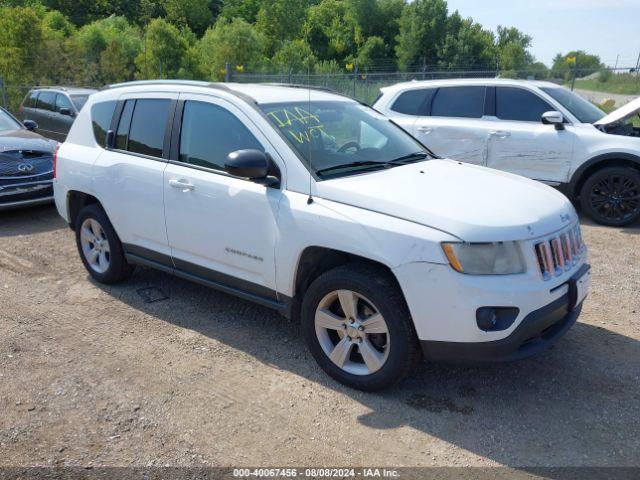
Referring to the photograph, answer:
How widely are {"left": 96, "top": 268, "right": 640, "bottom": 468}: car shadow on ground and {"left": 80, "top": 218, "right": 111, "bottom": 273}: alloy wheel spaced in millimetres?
1149

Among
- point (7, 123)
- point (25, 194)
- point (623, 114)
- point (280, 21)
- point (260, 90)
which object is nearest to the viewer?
point (260, 90)

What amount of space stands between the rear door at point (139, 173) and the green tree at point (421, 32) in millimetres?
46021

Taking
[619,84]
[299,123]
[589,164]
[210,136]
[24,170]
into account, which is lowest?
[24,170]

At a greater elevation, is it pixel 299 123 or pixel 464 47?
pixel 464 47

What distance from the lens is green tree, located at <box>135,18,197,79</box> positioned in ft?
76.0

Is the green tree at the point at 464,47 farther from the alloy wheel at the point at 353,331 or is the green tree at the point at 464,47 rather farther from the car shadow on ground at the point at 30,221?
the alloy wheel at the point at 353,331

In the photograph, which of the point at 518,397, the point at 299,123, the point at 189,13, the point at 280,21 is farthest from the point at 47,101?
the point at 189,13

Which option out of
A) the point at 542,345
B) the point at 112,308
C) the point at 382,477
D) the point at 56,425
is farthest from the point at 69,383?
the point at 542,345

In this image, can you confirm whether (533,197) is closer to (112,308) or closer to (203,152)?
(203,152)

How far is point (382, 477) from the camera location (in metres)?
2.79

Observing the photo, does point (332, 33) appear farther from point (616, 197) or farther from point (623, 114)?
point (616, 197)

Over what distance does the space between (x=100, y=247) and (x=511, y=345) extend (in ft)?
12.7

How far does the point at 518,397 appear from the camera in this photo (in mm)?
3449

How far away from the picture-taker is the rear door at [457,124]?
26.5ft
